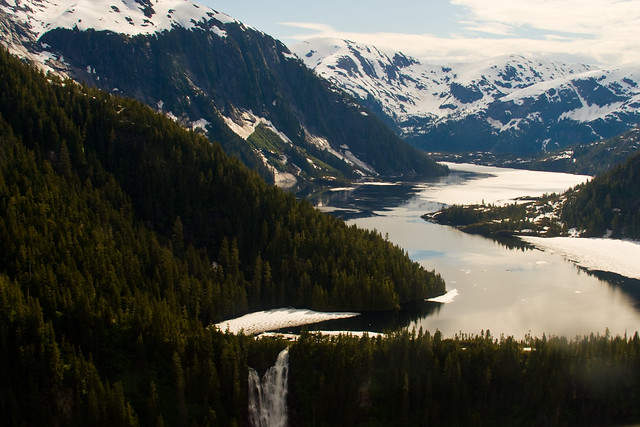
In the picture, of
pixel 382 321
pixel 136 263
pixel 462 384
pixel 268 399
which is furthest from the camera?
pixel 382 321

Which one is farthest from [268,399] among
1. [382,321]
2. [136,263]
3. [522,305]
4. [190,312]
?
→ [522,305]

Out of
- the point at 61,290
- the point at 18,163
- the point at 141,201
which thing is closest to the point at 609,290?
the point at 141,201

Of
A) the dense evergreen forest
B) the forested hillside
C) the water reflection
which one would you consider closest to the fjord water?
the water reflection

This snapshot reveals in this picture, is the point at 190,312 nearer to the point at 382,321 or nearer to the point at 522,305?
the point at 382,321

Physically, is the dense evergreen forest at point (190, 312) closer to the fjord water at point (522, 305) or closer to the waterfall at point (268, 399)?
the waterfall at point (268, 399)

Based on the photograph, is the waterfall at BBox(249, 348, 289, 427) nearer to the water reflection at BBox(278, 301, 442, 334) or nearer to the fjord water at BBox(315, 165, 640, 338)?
the water reflection at BBox(278, 301, 442, 334)

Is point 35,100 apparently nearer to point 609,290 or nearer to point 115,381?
point 115,381
